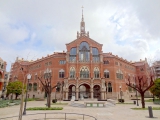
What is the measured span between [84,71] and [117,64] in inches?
519

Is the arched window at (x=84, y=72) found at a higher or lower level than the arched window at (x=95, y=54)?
lower

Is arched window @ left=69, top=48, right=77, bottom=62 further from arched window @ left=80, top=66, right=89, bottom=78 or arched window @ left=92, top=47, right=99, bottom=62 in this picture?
arched window @ left=92, top=47, right=99, bottom=62

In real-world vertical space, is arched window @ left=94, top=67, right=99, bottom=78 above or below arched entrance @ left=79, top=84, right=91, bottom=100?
above

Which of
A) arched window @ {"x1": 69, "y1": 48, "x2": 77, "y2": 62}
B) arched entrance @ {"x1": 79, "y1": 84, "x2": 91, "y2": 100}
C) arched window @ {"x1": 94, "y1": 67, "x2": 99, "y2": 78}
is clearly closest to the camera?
arched entrance @ {"x1": 79, "y1": 84, "x2": 91, "y2": 100}

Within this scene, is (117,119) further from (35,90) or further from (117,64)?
(35,90)

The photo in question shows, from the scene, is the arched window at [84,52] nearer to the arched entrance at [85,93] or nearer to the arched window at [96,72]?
the arched window at [96,72]

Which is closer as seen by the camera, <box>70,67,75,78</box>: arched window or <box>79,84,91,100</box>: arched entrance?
<box>79,84,91,100</box>: arched entrance

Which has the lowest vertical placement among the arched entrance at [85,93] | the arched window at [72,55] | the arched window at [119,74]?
the arched entrance at [85,93]

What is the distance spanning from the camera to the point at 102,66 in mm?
40250

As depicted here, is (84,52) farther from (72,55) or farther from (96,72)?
(96,72)

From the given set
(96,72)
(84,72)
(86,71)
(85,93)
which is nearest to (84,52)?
(86,71)

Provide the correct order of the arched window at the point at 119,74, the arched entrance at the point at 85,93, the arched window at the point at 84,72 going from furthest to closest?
the arched window at the point at 119,74 < the arched window at the point at 84,72 < the arched entrance at the point at 85,93

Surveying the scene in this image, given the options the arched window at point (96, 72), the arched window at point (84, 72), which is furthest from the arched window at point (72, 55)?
the arched window at point (96, 72)

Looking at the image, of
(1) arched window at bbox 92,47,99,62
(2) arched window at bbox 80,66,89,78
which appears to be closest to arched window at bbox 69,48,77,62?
(2) arched window at bbox 80,66,89,78
